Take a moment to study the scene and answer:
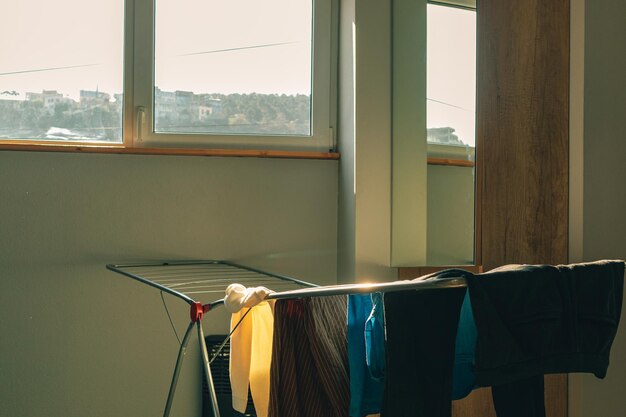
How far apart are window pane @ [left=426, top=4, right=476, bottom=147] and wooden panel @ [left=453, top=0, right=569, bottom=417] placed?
112 mm

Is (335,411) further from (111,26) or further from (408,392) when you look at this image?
(111,26)

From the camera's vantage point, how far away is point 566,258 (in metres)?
2.10

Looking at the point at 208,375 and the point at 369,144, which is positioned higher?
the point at 369,144

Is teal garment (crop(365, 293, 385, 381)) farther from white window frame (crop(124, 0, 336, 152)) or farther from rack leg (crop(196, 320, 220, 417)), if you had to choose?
white window frame (crop(124, 0, 336, 152))

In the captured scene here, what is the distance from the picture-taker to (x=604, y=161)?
2.08m

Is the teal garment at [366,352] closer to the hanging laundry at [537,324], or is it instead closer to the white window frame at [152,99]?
the hanging laundry at [537,324]

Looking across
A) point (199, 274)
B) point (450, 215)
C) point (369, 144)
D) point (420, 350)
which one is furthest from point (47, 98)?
Result: point (420, 350)

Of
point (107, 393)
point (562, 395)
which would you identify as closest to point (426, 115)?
point (562, 395)

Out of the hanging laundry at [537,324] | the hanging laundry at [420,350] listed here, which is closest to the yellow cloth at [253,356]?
the hanging laundry at [420,350]

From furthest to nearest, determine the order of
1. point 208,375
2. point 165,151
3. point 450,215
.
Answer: point 165,151 < point 450,215 < point 208,375

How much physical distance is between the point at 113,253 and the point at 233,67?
0.79 meters

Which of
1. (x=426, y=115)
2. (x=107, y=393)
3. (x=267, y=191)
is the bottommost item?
(x=107, y=393)

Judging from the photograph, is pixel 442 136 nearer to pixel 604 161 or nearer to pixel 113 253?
pixel 604 161

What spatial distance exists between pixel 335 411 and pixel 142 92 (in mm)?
1477
